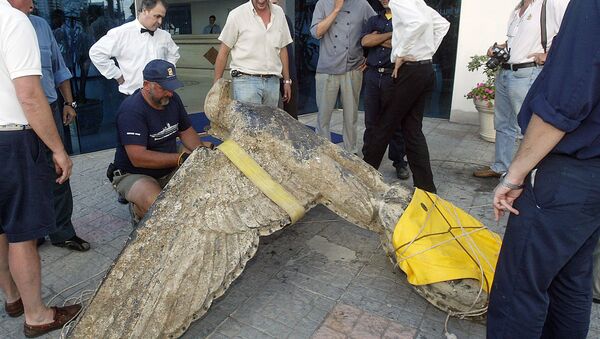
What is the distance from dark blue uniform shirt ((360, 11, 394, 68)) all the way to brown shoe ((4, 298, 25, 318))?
317cm

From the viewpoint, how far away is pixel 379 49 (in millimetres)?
3967

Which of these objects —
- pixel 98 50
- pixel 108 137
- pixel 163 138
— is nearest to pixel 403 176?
pixel 163 138

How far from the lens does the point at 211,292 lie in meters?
2.09

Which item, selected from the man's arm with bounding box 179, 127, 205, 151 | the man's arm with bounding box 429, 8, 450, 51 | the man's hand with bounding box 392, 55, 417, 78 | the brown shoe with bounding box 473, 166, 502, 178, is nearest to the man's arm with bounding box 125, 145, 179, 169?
the man's arm with bounding box 179, 127, 205, 151

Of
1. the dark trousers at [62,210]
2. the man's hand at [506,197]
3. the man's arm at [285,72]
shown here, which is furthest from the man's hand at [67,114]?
the man's hand at [506,197]

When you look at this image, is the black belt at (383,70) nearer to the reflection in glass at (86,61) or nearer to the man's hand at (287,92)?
the man's hand at (287,92)

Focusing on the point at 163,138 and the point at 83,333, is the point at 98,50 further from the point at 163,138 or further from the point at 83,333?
the point at 83,333

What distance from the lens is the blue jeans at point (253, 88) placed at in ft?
14.1

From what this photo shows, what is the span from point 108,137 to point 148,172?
3.44m

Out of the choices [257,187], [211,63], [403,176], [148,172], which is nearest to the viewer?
[257,187]

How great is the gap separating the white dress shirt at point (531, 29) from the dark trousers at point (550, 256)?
226 cm

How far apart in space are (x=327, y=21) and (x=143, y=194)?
2567 mm

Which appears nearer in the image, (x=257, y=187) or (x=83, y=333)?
(x=83, y=333)

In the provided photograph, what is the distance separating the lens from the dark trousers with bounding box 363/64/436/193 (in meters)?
3.63
